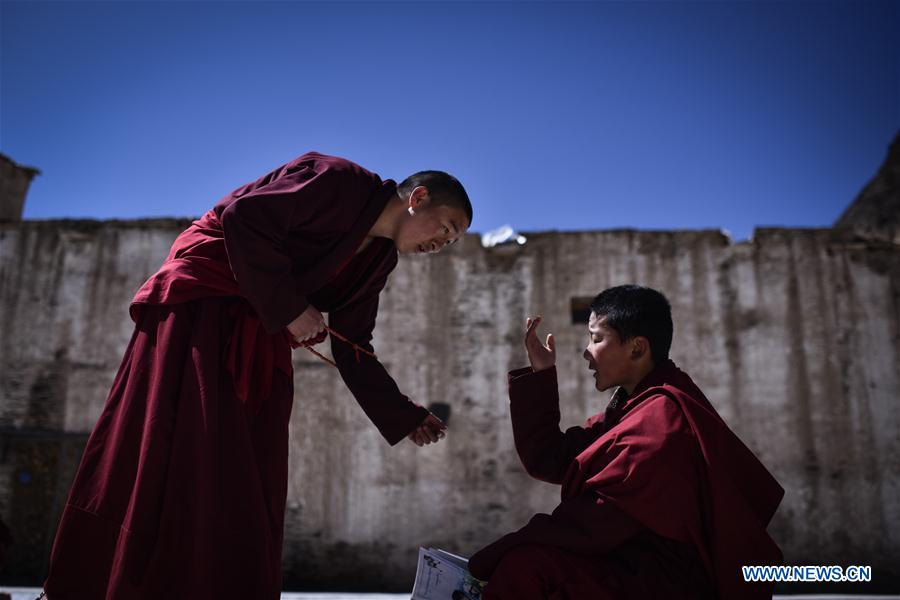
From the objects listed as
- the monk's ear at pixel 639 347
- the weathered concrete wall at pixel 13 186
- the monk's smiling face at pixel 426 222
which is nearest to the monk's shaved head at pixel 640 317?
the monk's ear at pixel 639 347

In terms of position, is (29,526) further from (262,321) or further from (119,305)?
(262,321)

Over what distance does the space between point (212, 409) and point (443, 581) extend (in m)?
0.81

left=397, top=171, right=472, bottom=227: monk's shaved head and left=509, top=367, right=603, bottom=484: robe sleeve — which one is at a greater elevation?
left=397, top=171, right=472, bottom=227: monk's shaved head

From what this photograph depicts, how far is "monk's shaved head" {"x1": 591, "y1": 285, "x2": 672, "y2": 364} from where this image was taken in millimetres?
2193

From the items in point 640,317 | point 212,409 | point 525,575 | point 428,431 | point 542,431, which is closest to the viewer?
point 525,575

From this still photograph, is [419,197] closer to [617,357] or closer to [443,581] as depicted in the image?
[617,357]

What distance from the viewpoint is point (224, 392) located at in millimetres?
1974

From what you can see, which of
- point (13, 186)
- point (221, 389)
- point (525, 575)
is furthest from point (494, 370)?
point (13, 186)

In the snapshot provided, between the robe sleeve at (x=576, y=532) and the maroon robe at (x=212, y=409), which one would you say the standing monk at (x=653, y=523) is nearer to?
the robe sleeve at (x=576, y=532)

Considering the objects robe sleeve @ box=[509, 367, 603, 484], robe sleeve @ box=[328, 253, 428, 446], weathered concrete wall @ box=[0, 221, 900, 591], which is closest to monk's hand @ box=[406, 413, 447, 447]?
robe sleeve @ box=[328, 253, 428, 446]

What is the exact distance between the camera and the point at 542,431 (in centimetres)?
232

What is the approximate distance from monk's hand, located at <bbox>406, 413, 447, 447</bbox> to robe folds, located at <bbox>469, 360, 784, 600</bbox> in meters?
0.80

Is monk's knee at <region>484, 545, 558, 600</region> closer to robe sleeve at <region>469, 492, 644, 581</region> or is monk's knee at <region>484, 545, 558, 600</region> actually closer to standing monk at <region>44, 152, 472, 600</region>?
robe sleeve at <region>469, 492, 644, 581</region>

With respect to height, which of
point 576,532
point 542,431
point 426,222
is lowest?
point 576,532
